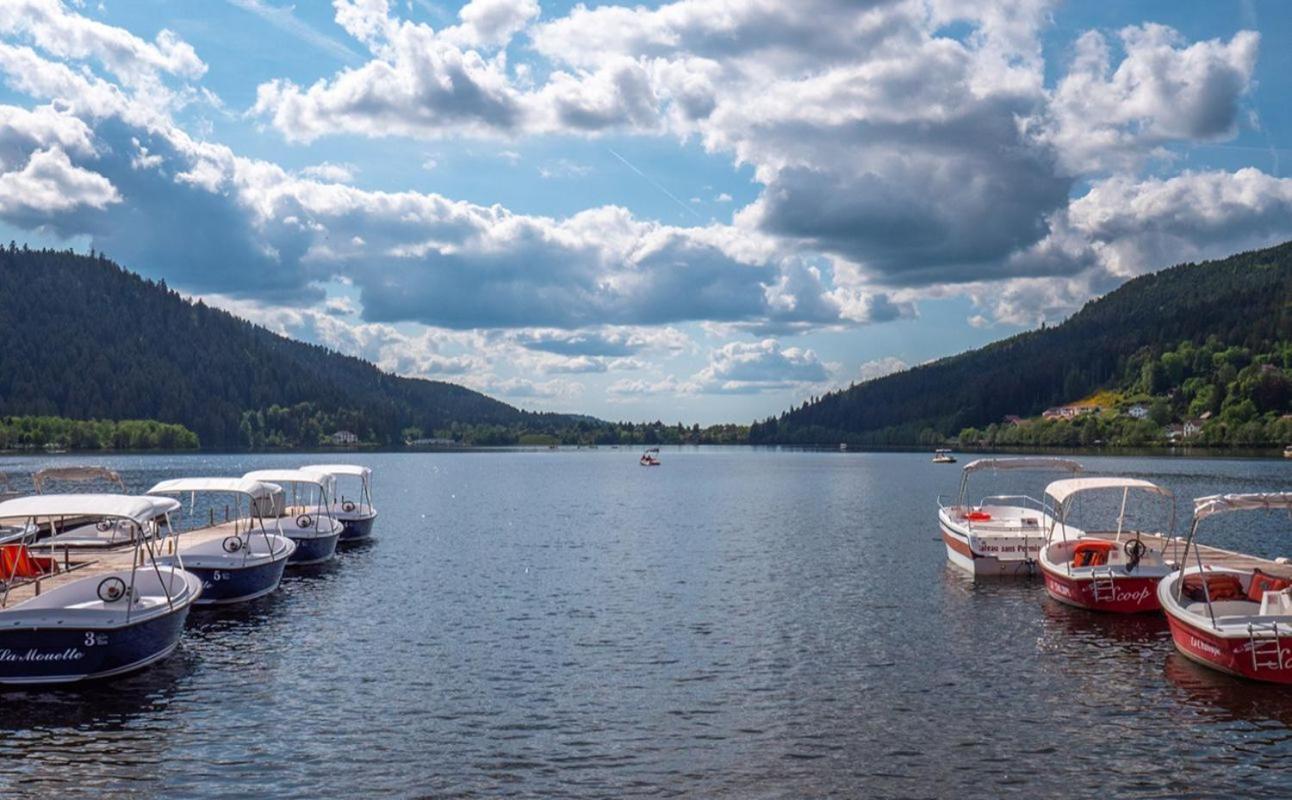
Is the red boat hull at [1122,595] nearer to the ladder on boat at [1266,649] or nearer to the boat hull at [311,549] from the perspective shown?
the ladder on boat at [1266,649]

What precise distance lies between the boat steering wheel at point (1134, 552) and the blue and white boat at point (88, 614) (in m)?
35.8

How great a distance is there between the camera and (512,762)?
78.2 ft

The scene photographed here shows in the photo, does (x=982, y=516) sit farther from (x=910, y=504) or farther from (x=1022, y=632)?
(x=910, y=504)

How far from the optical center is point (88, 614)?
98.3 feet

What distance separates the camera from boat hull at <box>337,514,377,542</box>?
240 feet

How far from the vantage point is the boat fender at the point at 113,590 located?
3212 centimetres

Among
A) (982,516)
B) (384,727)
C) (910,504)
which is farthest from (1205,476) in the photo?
(384,727)

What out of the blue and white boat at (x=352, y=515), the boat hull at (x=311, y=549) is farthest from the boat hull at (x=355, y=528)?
the boat hull at (x=311, y=549)

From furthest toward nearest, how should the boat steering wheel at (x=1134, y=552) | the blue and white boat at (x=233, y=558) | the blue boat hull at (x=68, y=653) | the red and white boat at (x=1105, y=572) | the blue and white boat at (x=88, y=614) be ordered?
the blue and white boat at (x=233, y=558), the boat steering wheel at (x=1134, y=552), the red and white boat at (x=1105, y=572), the blue and white boat at (x=88, y=614), the blue boat hull at (x=68, y=653)

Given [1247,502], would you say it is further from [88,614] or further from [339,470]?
[339,470]

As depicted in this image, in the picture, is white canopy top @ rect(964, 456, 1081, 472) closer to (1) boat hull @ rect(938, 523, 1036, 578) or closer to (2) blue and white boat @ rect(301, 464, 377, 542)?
(1) boat hull @ rect(938, 523, 1036, 578)

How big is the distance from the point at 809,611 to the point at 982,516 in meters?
23.0

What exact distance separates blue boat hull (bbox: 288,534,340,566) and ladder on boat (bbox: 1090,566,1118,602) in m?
41.1

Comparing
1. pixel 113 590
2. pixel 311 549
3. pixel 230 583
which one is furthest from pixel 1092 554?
pixel 311 549
